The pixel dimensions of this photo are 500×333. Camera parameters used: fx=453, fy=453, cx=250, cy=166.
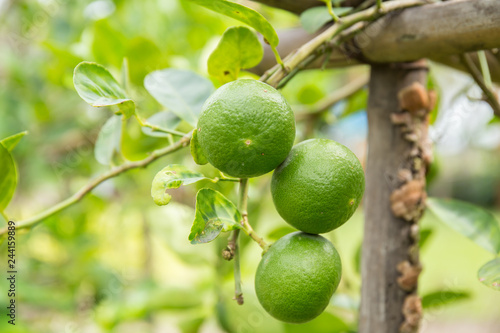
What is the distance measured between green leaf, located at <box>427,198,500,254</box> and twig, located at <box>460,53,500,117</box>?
138mm

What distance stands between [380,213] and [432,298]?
24 cm

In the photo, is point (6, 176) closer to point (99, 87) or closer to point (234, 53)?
point (99, 87)

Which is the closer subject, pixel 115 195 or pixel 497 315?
pixel 115 195

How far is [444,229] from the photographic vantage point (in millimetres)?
6102

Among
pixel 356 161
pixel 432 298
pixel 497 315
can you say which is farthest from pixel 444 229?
pixel 356 161

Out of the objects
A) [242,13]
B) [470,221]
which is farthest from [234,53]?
[470,221]

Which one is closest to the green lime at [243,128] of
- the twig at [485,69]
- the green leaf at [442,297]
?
the twig at [485,69]

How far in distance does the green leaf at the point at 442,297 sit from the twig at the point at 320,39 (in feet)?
1.48

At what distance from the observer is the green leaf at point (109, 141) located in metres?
0.57

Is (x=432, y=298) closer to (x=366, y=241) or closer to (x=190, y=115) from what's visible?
(x=366, y=241)

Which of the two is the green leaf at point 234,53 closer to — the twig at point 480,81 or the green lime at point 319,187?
the green lime at point 319,187

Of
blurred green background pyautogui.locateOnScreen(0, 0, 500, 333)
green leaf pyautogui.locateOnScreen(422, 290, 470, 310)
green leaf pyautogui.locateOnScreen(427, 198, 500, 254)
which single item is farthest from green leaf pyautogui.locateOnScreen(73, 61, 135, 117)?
green leaf pyautogui.locateOnScreen(422, 290, 470, 310)

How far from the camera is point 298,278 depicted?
0.39 m

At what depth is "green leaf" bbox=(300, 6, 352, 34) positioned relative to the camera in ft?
1.61
